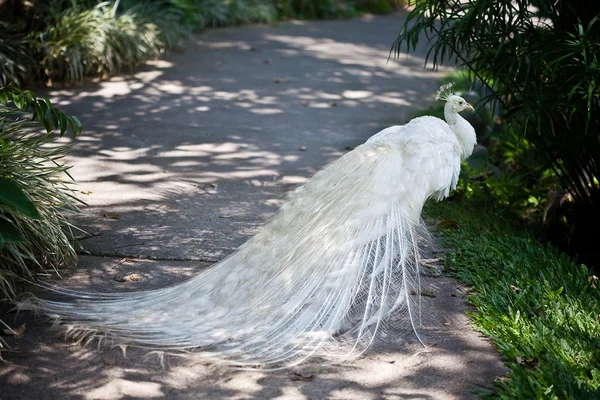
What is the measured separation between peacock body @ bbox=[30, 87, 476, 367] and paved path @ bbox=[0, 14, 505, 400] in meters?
0.13

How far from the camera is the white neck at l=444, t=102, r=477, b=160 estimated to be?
5102 mm

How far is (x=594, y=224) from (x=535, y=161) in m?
1.14

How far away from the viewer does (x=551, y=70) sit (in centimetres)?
517

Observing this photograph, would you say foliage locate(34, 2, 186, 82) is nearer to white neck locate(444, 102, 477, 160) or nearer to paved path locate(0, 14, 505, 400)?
paved path locate(0, 14, 505, 400)

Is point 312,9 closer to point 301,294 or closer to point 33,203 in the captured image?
point 33,203

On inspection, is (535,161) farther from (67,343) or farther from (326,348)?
(67,343)

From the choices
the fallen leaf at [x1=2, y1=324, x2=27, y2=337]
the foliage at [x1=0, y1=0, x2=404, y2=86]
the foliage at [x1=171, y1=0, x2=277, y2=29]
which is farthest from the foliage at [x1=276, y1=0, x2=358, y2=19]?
the fallen leaf at [x1=2, y1=324, x2=27, y2=337]

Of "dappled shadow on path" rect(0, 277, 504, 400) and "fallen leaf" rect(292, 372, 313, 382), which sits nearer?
"dappled shadow on path" rect(0, 277, 504, 400)

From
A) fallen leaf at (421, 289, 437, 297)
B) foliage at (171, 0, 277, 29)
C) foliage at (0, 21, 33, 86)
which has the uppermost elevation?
foliage at (171, 0, 277, 29)

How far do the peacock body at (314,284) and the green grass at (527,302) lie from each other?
0.52 metres

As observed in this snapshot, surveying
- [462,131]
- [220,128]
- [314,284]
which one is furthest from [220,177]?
[314,284]

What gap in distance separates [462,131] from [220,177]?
2.42 m

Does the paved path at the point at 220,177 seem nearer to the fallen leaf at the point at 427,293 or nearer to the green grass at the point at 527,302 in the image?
the fallen leaf at the point at 427,293

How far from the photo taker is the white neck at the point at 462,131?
5102 mm
